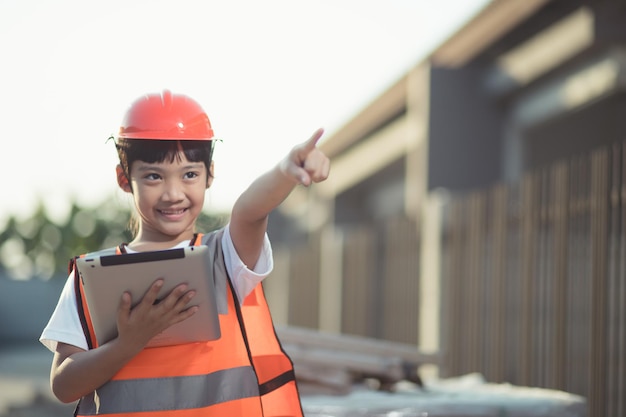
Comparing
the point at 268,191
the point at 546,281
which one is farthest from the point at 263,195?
the point at 546,281

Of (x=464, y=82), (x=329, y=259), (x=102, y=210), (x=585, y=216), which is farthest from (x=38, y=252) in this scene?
(x=585, y=216)

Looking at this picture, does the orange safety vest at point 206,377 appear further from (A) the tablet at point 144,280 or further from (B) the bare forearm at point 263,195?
(B) the bare forearm at point 263,195

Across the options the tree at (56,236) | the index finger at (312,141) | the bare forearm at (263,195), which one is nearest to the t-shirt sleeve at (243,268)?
the bare forearm at (263,195)

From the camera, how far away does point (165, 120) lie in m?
2.62

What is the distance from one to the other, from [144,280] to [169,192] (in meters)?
0.28

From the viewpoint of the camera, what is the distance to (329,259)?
593 inches

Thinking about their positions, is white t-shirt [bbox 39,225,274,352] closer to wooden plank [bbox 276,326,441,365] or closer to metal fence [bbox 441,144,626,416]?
wooden plank [bbox 276,326,441,365]

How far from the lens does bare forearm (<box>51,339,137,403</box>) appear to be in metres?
2.47

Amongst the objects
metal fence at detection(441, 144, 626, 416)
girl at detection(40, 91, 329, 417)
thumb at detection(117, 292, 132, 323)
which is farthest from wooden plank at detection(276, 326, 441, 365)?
thumb at detection(117, 292, 132, 323)

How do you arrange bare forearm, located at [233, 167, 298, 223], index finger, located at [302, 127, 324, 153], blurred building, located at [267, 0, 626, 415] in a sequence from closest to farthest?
index finger, located at [302, 127, 324, 153], bare forearm, located at [233, 167, 298, 223], blurred building, located at [267, 0, 626, 415]

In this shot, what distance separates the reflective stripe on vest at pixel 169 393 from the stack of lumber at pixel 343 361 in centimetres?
281

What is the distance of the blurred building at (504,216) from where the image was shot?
7012 mm

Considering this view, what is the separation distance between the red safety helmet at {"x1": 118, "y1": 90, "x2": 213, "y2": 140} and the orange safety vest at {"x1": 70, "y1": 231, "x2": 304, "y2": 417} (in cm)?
30

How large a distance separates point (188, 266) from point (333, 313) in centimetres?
1235
